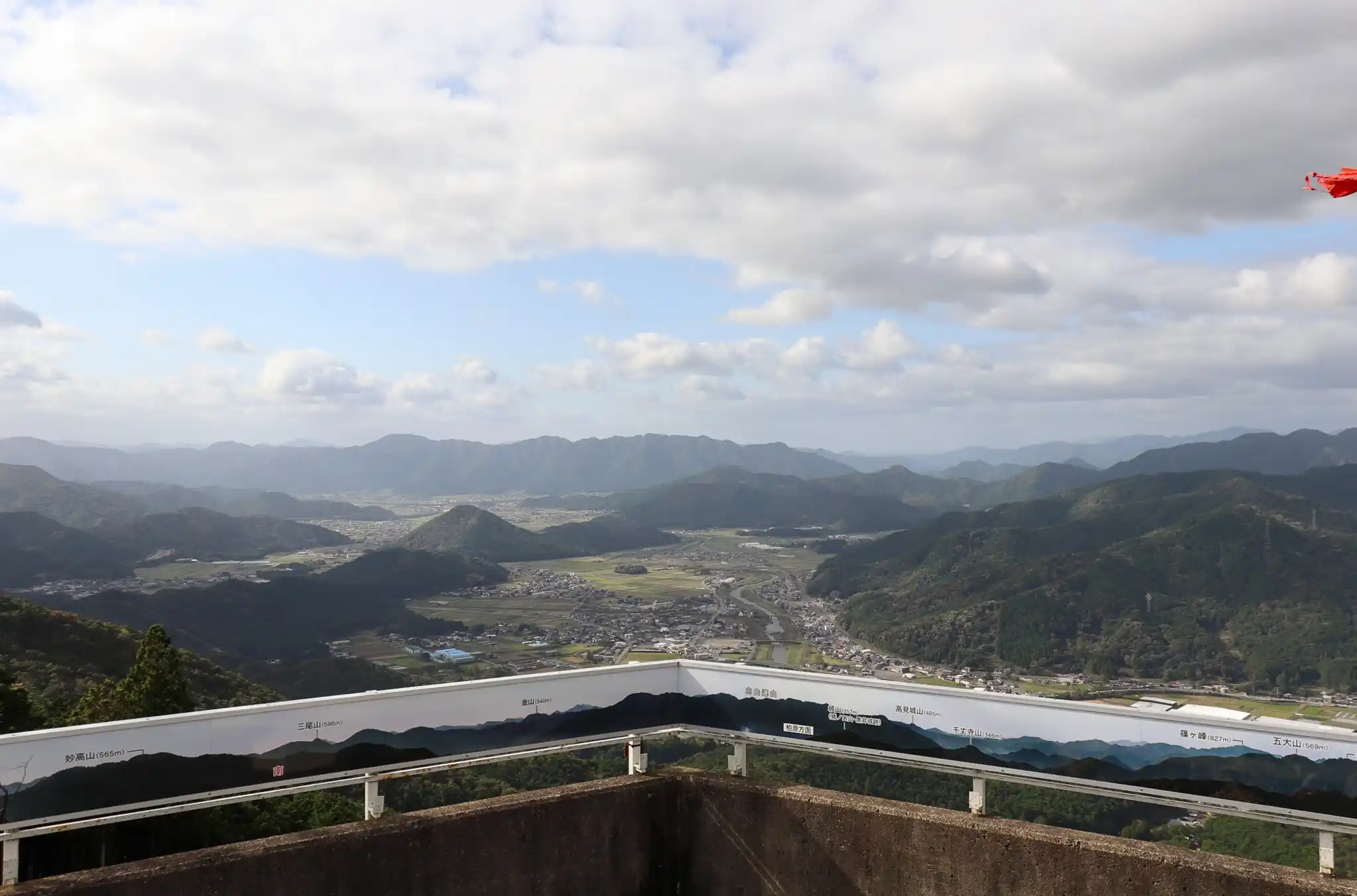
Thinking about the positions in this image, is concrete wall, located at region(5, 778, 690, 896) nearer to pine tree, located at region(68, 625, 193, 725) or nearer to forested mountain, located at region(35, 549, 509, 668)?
pine tree, located at region(68, 625, 193, 725)

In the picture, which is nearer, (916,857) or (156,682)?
(916,857)

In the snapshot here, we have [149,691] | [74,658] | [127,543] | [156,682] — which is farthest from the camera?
[127,543]

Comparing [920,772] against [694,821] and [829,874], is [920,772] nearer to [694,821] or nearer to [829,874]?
[829,874]

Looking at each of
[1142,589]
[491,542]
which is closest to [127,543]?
[491,542]

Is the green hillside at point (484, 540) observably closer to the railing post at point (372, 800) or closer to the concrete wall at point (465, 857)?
the concrete wall at point (465, 857)

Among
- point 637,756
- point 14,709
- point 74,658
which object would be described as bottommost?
point 74,658

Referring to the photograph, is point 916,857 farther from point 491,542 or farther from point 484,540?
point 484,540
